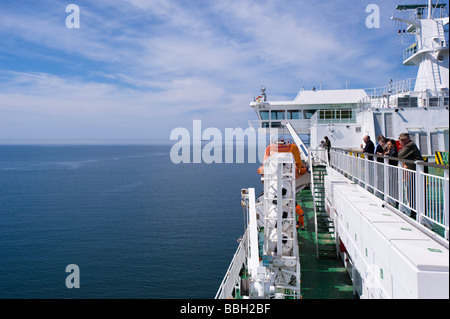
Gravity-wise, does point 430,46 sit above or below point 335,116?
above

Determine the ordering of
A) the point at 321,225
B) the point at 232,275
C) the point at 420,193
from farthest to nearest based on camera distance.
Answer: the point at 321,225 < the point at 232,275 < the point at 420,193

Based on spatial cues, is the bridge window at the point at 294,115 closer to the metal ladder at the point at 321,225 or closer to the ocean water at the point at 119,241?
the metal ladder at the point at 321,225

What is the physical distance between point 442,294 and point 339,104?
25640mm

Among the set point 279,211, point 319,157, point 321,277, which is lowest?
point 321,277

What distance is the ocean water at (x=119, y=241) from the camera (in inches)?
890

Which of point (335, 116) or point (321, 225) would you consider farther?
point (335, 116)

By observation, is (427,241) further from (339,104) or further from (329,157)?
(339,104)

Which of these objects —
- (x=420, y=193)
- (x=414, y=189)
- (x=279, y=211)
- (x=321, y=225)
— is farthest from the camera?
(x=321, y=225)

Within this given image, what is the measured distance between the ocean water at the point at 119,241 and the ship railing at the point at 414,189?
53.1 ft

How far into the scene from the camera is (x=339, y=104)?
27469mm

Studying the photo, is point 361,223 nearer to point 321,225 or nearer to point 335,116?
point 321,225

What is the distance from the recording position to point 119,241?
30938mm

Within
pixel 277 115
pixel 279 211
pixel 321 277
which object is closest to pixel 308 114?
pixel 277 115

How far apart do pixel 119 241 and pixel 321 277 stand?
25162 millimetres
